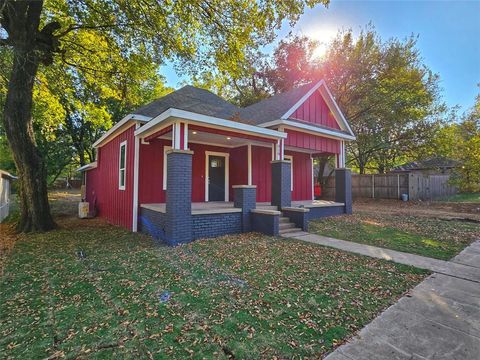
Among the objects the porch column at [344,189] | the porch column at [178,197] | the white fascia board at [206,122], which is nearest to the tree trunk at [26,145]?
the white fascia board at [206,122]

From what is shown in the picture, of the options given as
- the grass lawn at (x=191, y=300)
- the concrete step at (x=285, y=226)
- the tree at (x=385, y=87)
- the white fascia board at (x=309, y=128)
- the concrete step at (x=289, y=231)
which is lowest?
the grass lawn at (x=191, y=300)

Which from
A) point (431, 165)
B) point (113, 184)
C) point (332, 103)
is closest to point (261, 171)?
point (332, 103)

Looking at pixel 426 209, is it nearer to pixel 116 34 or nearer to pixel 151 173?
pixel 151 173

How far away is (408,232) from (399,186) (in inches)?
409

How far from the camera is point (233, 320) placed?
2.75 m

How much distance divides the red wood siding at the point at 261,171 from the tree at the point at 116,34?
359 centimetres

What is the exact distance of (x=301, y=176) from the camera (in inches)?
498

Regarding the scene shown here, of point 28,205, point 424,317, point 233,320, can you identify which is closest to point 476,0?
point 424,317

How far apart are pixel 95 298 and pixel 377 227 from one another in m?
8.01

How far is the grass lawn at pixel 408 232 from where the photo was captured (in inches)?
226

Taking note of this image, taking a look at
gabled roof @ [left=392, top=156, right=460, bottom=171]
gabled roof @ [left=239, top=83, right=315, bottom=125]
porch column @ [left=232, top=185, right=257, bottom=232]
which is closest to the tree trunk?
porch column @ [left=232, top=185, right=257, bottom=232]

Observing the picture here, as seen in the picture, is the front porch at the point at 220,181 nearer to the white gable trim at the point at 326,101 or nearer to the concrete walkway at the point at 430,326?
the white gable trim at the point at 326,101

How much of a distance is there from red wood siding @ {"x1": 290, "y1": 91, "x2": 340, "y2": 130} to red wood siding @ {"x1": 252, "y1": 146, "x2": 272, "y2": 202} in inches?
79.2

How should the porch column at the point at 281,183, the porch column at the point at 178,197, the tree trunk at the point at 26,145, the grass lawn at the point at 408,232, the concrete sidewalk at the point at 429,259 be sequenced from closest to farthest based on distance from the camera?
Result: the concrete sidewalk at the point at 429,259
the grass lawn at the point at 408,232
the porch column at the point at 178,197
the tree trunk at the point at 26,145
the porch column at the point at 281,183
